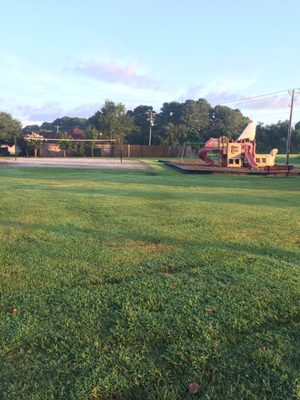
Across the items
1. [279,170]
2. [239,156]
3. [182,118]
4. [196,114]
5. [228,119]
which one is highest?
[196,114]

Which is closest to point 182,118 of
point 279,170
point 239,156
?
point 239,156

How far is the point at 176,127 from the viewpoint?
7562 centimetres

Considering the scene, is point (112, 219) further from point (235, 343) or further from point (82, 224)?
point (235, 343)

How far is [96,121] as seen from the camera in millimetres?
81188

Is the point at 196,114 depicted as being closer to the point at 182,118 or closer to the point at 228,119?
the point at 182,118

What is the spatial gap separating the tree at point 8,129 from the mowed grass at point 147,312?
63.0 m

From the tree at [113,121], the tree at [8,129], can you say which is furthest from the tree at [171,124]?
the tree at [8,129]

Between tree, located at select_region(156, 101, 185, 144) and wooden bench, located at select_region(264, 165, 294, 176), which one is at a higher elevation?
tree, located at select_region(156, 101, 185, 144)

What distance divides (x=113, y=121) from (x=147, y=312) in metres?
78.3

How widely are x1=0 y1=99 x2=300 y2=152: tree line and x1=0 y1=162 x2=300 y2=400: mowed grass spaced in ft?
190

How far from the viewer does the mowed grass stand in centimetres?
229

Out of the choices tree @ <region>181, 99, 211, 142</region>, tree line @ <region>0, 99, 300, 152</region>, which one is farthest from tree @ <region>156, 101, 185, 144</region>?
tree @ <region>181, 99, 211, 142</region>

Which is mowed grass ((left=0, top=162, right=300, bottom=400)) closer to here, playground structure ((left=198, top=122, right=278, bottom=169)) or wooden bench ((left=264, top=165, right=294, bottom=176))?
wooden bench ((left=264, top=165, right=294, bottom=176))

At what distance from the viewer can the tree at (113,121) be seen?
78.6m
